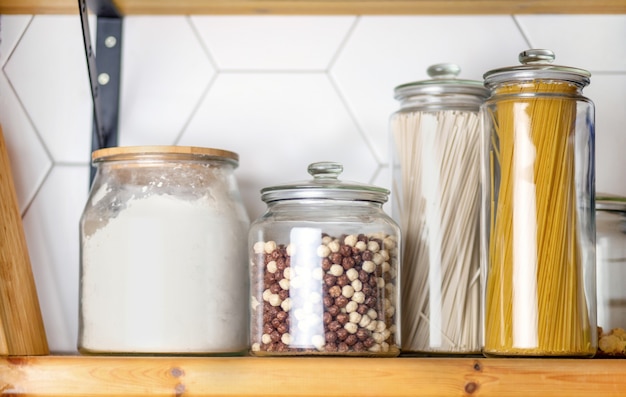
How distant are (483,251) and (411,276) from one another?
3.6 inches

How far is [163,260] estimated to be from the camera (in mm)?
908

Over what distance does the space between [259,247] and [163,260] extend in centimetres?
10

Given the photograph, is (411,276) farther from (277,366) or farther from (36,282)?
(36,282)

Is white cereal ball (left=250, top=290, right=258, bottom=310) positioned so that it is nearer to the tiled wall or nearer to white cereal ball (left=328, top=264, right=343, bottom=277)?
white cereal ball (left=328, top=264, right=343, bottom=277)

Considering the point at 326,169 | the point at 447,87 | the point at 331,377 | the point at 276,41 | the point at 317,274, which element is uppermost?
the point at 276,41

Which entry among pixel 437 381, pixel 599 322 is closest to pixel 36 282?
pixel 437 381

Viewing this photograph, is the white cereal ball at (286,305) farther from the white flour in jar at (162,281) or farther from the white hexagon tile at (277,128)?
the white hexagon tile at (277,128)

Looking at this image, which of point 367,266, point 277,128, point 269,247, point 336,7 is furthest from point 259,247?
point 336,7

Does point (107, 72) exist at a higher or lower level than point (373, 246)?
higher

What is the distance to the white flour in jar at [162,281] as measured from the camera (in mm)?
901

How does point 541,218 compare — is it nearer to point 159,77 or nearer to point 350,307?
point 350,307

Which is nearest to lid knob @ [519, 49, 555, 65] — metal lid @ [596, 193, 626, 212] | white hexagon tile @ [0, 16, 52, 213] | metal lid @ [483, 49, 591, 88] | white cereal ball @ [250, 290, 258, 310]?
metal lid @ [483, 49, 591, 88]

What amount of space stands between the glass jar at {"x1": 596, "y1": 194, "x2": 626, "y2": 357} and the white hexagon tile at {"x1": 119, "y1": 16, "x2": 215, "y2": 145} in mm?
544

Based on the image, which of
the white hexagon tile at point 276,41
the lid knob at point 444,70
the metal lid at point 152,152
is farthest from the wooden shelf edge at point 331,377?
the white hexagon tile at point 276,41
